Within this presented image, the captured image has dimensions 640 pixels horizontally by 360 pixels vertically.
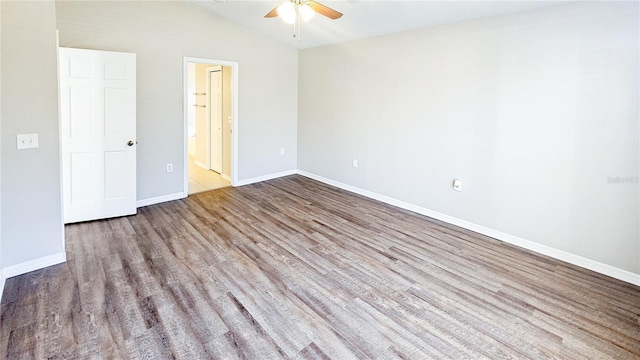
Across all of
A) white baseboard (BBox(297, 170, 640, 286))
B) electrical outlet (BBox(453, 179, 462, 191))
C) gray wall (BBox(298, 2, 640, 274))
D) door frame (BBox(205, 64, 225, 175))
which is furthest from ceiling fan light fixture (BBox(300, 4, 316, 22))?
door frame (BBox(205, 64, 225, 175))

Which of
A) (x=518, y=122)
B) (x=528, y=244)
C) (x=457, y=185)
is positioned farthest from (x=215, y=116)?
(x=528, y=244)

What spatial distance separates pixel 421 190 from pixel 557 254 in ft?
5.52

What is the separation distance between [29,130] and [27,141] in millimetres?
91

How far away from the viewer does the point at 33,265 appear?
2.95 m

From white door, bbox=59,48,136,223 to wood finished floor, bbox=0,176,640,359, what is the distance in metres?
0.31

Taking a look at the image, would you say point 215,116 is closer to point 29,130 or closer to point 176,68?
point 176,68

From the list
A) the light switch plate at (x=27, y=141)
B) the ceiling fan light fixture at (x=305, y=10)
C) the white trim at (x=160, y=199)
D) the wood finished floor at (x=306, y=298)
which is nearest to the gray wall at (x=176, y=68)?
the white trim at (x=160, y=199)

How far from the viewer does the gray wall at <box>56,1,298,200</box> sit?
4.14 m

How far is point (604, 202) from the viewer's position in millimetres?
3145

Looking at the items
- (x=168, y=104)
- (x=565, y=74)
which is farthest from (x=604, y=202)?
(x=168, y=104)

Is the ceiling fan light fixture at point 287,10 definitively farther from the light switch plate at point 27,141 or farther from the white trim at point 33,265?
the white trim at point 33,265

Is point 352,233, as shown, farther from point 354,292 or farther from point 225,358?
point 225,358

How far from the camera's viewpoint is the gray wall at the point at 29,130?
2.69 meters

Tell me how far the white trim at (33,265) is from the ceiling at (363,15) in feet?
11.4
